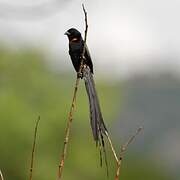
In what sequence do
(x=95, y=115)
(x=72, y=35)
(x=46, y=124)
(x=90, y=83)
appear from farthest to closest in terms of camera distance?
(x=46, y=124), (x=72, y=35), (x=90, y=83), (x=95, y=115)

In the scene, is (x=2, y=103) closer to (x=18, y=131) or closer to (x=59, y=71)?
(x=18, y=131)

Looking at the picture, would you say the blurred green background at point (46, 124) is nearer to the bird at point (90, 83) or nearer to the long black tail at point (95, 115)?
the bird at point (90, 83)

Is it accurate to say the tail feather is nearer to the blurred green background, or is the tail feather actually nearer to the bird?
the bird

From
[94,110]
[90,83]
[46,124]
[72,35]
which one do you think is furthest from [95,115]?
[46,124]

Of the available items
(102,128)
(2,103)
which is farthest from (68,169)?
(102,128)

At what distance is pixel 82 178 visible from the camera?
68.1 feet

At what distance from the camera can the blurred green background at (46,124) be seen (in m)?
19.7

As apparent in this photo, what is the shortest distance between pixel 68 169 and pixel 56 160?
56cm

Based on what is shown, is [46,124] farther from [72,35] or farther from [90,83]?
[90,83]

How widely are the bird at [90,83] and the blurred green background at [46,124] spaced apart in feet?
48.0

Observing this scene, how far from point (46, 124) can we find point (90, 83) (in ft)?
56.6

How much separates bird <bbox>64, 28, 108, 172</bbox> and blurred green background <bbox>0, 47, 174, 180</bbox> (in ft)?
48.0

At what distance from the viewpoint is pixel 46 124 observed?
68.3 ft

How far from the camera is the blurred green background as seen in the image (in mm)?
19672
